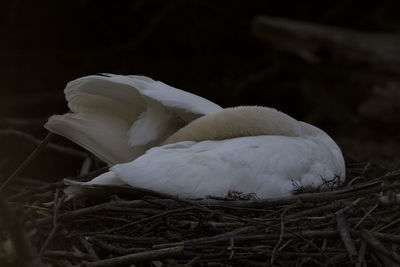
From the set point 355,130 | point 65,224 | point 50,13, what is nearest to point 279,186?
point 65,224

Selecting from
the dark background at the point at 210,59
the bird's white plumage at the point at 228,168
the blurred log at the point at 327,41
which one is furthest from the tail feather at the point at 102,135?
the blurred log at the point at 327,41

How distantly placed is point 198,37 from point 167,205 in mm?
6599

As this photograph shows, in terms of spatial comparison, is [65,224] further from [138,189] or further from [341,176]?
[341,176]

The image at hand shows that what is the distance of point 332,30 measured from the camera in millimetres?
9016

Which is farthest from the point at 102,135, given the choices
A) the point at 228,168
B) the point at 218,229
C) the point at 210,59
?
the point at 210,59

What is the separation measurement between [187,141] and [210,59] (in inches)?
245

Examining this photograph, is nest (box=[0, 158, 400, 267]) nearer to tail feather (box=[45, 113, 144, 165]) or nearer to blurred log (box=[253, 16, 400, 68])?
tail feather (box=[45, 113, 144, 165])

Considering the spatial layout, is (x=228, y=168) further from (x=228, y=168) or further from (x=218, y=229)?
(x=218, y=229)

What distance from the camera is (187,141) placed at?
485cm

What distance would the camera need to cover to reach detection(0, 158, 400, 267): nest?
379cm

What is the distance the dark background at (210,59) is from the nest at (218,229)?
441 cm

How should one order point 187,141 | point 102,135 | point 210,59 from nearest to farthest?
point 187,141 → point 102,135 → point 210,59

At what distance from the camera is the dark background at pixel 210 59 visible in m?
9.21

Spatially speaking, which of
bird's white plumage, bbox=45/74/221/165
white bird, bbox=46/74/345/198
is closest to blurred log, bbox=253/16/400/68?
white bird, bbox=46/74/345/198
